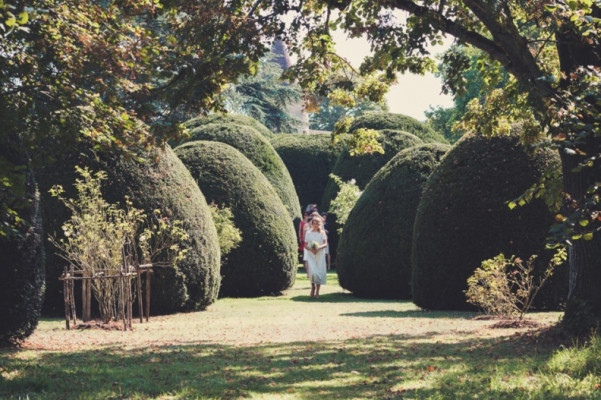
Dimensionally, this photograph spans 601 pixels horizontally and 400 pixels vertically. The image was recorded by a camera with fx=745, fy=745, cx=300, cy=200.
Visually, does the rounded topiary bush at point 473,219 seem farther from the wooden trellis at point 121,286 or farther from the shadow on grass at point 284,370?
the wooden trellis at point 121,286

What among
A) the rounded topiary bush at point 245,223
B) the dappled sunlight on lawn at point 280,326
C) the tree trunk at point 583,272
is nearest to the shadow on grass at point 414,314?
the dappled sunlight on lawn at point 280,326

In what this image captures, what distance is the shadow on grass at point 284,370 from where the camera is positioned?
6.22 meters

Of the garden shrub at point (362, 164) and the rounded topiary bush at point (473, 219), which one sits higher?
the garden shrub at point (362, 164)

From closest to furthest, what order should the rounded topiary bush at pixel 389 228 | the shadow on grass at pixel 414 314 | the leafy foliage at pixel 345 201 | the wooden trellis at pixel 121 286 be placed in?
1. the wooden trellis at pixel 121 286
2. the shadow on grass at pixel 414 314
3. the rounded topiary bush at pixel 389 228
4. the leafy foliage at pixel 345 201

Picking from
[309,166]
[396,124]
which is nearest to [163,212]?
[396,124]

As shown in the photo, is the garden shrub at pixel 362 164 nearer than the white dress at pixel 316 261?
No

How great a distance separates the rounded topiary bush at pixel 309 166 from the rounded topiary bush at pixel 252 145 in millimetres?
5233

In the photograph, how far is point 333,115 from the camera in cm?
6631

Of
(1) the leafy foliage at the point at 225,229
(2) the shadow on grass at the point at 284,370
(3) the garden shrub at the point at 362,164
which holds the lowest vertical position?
(2) the shadow on grass at the point at 284,370

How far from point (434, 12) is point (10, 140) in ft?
16.6

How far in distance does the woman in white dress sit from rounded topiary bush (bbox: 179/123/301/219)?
16.9 ft

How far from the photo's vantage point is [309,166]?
28.0 m

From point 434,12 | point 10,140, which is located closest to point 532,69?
point 434,12

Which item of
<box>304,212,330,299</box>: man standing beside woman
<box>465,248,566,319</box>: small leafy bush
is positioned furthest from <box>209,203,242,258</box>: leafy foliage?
<box>465,248,566,319</box>: small leafy bush
